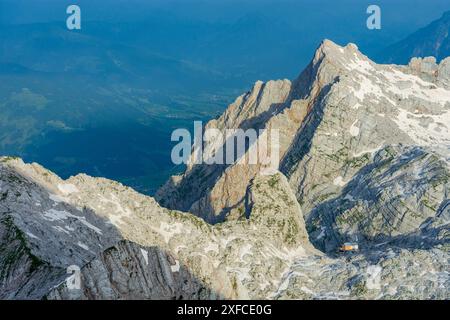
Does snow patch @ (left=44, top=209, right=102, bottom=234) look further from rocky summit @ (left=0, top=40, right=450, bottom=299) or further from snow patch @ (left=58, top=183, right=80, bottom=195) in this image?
snow patch @ (left=58, top=183, right=80, bottom=195)

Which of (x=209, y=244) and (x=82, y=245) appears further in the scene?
(x=209, y=244)

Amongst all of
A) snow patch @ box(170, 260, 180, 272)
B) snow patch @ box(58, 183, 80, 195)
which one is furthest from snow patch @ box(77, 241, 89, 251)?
snow patch @ box(58, 183, 80, 195)

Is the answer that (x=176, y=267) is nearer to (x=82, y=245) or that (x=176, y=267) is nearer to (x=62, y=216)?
(x=82, y=245)

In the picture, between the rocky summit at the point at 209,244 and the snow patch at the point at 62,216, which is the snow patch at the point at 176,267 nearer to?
the rocky summit at the point at 209,244

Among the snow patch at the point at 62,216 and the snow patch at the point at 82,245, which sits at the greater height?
the snow patch at the point at 62,216

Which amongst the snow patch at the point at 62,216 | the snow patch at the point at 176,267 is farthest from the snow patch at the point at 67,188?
the snow patch at the point at 176,267

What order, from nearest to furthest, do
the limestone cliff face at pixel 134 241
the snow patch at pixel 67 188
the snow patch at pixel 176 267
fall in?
the limestone cliff face at pixel 134 241
the snow patch at pixel 176 267
the snow patch at pixel 67 188

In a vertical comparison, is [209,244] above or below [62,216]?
below

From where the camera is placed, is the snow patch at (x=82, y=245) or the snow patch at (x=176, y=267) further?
the snow patch at (x=82, y=245)

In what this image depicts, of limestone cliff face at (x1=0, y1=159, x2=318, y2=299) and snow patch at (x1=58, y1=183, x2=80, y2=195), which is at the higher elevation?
snow patch at (x1=58, y1=183, x2=80, y2=195)

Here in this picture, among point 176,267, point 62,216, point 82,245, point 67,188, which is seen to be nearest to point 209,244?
point 82,245
